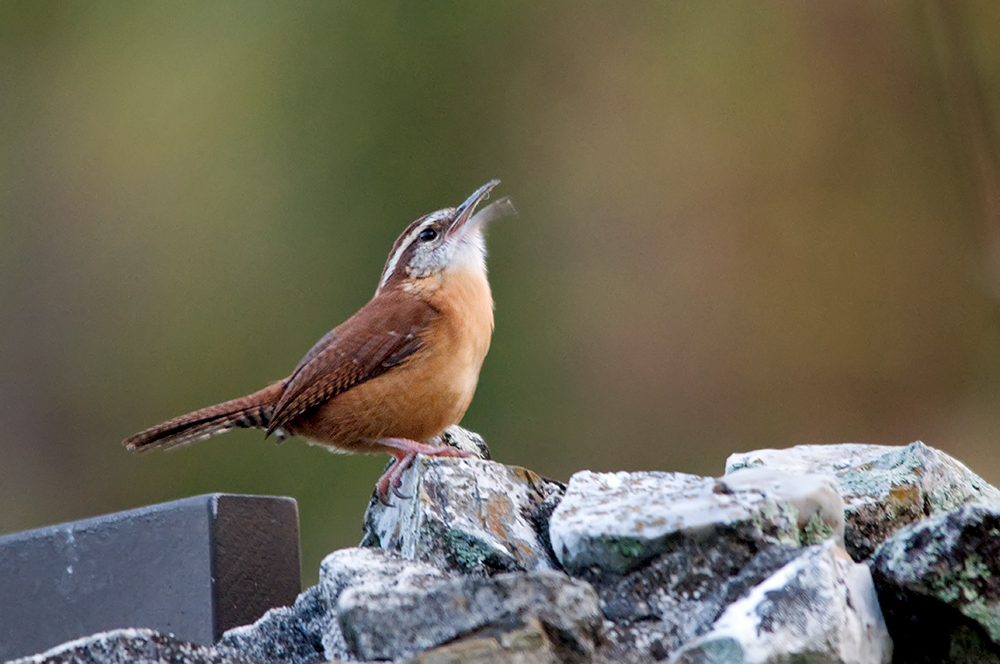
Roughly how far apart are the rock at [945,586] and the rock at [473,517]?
0.54m

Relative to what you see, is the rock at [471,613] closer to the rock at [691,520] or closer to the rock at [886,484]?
the rock at [691,520]

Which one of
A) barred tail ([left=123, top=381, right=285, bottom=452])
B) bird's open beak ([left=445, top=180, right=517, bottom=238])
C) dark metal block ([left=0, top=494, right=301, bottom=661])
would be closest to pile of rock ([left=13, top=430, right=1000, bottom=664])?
dark metal block ([left=0, top=494, right=301, bottom=661])

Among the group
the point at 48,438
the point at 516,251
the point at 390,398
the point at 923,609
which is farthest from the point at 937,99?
the point at 48,438

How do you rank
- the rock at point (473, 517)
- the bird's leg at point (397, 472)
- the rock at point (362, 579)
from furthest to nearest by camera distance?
the bird's leg at point (397, 472) → the rock at point (473, 517) → the rock at point (362, 579)

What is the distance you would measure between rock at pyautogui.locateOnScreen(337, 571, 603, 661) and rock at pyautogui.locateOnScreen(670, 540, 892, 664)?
0.15 meters

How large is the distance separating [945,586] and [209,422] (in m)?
2.44

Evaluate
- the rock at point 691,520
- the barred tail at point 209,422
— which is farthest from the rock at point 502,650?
the barred tail at point 209,422

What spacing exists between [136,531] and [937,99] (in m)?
5.30

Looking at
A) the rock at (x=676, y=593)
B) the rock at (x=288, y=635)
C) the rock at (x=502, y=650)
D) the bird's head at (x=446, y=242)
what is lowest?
the rock at (x=288, y=635)

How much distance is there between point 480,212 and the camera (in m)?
3.66

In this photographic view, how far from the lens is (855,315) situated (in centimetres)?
648

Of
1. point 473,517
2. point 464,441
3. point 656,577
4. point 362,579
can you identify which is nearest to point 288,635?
point 362,579

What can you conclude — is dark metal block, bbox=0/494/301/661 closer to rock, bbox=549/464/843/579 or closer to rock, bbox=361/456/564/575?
rock, bbox=361/456/564/575

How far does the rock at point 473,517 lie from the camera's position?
72.2 inches
